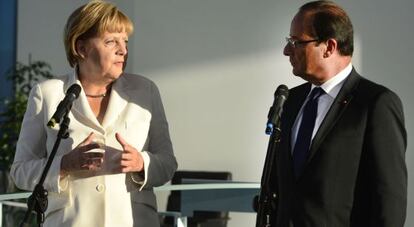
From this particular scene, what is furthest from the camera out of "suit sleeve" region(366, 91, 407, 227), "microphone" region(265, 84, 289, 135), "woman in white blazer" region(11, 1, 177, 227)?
Result: "woman in white blazer" region(11, 1, 177, 227)

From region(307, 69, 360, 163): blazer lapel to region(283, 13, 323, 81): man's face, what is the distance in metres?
0.11

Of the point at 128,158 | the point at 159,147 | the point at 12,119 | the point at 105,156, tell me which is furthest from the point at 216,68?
the point at 128,158

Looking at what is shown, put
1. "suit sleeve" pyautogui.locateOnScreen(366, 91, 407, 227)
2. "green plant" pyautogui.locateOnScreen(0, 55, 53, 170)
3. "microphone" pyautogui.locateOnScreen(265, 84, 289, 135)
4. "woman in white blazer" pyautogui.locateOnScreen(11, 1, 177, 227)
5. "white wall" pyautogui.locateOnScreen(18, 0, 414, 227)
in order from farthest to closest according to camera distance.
Answer: "white wall" pyautogui.locateOnScreen(18, 0, 414, 227)
"green plant" pyautogui.locateOnScreen(0, 55, 53, 170)
"woman in white blazer" pyautogui.locateOnScreen(11, 1, 177, 227)
"suit sleeve" pyautogui.locateOnScreen(366, 91, 407, 227)
"microphone" pyautogui.locateOnScreen(265, 84, 289, 135)

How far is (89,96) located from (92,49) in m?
0.20

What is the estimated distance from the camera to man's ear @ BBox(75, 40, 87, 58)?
135 inches

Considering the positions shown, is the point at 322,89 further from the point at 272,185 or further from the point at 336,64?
the point at 272,185

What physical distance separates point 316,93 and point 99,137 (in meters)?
0.82

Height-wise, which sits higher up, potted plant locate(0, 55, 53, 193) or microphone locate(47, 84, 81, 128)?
microphone locate(47, 84, 81, 128)

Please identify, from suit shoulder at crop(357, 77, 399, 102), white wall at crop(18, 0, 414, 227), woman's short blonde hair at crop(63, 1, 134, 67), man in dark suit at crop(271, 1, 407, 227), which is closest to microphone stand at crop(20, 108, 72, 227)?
woman's short blonde hair at crop(63, 1, 134, 67)

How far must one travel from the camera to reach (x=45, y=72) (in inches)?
331

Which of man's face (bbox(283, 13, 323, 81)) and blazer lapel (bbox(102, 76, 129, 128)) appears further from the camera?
blazer lapel (bbox(102, 76, 129, 128))

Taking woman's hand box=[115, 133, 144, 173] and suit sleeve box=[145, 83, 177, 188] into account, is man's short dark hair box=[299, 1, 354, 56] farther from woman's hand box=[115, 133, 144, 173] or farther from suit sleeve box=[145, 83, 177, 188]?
woman's hand box=[115, 133, 144, 173]

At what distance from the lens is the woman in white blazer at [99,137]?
3361 millimetres

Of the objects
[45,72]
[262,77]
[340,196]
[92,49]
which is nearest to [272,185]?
[340,196]
